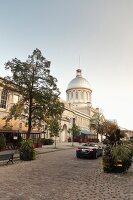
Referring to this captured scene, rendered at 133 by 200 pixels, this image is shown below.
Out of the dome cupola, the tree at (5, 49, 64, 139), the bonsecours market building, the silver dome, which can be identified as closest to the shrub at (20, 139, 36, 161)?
the tree at (5, 49, 64, 139)

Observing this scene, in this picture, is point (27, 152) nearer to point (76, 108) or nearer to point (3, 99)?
point (3, 99)

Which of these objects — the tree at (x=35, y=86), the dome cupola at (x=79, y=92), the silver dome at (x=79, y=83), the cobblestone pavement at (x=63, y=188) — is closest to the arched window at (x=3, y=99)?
the tree at (x=35, y=86)

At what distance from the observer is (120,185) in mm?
9617

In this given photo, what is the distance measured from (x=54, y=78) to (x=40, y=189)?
1860 centimetres

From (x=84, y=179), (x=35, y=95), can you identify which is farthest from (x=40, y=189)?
(x=35, y=95)

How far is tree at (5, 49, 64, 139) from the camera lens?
2497cm

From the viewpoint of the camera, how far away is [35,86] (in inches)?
1008

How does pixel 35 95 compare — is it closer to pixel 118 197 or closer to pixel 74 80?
pixel 118 197

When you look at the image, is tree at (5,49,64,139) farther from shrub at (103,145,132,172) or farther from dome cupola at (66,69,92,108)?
dome cupola at (66,69,92,108)

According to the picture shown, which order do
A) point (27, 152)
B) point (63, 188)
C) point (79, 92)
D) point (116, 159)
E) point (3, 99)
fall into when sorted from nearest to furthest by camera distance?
point (63, 188) → point (116, 159) → point (27, 152) → point (3, 99) → point (79, 92)

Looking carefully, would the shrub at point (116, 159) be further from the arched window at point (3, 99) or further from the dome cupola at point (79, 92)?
the dome cupola at point (79, 92)

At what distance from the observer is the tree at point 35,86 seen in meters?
25.0

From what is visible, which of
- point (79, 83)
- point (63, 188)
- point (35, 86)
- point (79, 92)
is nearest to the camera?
point (63, 188)

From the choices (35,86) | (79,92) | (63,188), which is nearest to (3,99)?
(35,86)
